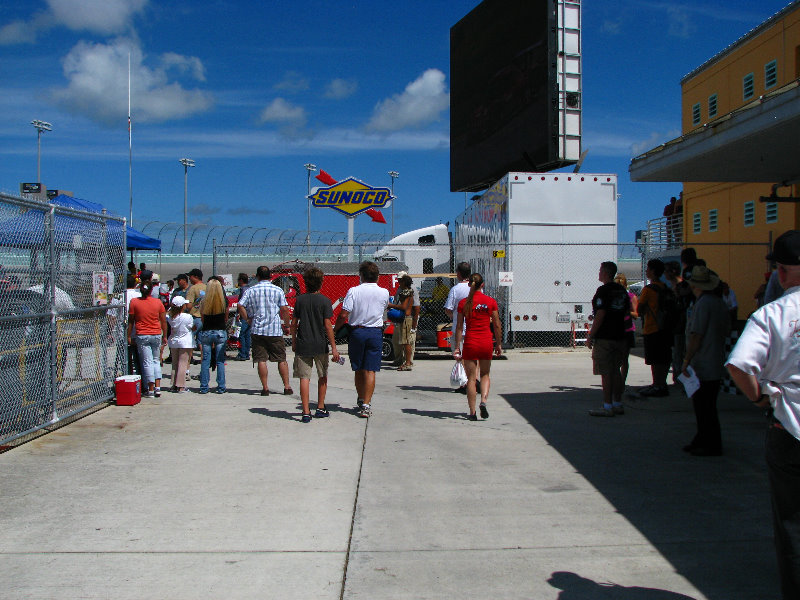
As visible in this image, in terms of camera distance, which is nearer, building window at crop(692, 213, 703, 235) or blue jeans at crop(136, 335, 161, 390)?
blue jeans at crop(136, 335, 161, 390)

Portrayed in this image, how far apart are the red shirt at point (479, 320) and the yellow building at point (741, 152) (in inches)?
128

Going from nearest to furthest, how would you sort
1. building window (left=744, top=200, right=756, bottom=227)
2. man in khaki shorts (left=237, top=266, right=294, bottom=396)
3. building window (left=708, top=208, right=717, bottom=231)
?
man in khaki shorts (left=237, top=266, right=294, bottom=396) → building window (left=744, top=200, right=756, bottom=227) → building window (left=708, top=208, right=717, bottom=231)

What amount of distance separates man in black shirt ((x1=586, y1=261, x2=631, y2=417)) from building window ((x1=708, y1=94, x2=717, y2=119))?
15968 mm

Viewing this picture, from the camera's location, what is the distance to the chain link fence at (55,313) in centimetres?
698

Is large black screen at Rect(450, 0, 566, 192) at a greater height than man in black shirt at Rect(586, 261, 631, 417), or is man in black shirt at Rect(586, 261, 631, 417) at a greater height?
large black screen at Rect(450, 0, 566, 192)

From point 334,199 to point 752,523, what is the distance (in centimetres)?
2177

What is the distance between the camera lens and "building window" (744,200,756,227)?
19.8m

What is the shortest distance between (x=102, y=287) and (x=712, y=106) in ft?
Answer: 64.2

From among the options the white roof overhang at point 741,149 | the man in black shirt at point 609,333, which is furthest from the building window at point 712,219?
the man in black shirt at point 609,333

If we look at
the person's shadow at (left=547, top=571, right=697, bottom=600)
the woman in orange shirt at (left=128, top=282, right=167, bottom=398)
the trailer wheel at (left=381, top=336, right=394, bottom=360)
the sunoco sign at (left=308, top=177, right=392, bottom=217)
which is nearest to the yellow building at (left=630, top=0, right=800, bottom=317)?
the person's shadow at (left=547, top=571, right=697, bottom=600)

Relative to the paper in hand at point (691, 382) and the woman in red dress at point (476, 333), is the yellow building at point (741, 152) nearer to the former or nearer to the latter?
the paper in hand at point (691, 382)

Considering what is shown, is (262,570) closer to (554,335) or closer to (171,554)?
(171,554)

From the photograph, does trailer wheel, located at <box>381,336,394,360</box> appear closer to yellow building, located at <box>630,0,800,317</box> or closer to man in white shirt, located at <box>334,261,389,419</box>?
man in white shirt, located at <box>334,261,389,419</box>

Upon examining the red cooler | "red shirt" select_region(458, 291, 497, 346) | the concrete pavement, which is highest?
"red shirt" select_region(458, 291, 497, 346)
